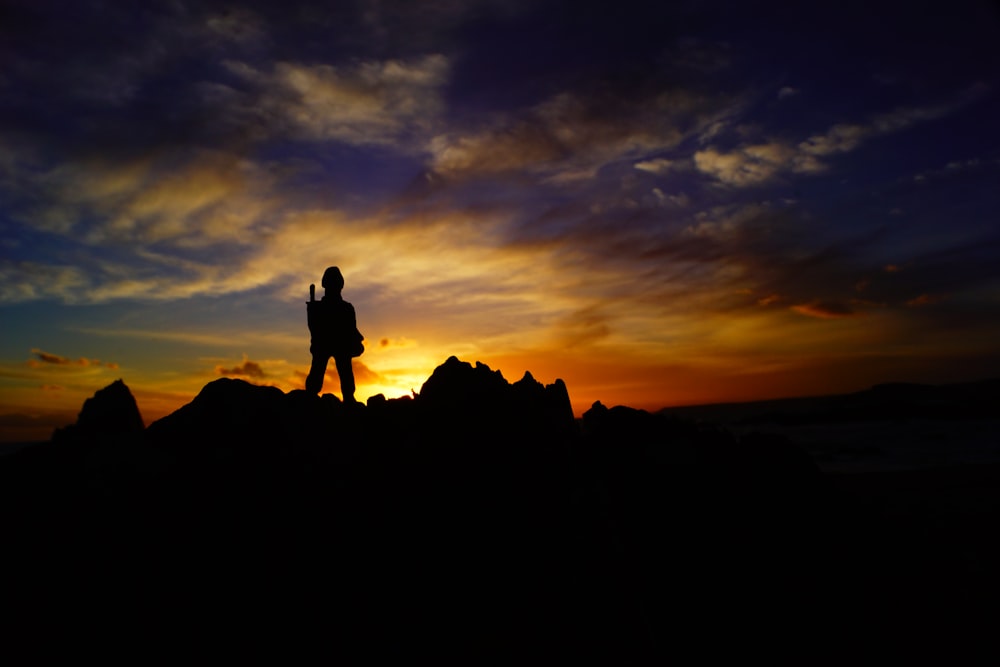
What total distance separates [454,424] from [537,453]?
1372 millimetres

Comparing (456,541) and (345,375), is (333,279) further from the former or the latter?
(456,541)

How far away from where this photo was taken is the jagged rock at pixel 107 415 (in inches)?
351

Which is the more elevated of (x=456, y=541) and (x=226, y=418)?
(x=226, y=418)

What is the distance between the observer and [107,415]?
363 inches

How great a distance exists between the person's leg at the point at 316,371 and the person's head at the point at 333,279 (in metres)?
1.50

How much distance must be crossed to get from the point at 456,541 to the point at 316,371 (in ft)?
20.4

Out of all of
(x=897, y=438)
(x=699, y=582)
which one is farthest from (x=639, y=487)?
(x=897, y=438)

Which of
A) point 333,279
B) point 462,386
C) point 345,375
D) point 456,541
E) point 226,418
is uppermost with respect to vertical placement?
point 333,279

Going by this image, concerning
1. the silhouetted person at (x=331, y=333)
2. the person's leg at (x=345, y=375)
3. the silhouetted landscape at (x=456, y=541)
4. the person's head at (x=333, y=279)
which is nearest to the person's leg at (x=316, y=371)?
the silhouetted person at (x=331, y=333)

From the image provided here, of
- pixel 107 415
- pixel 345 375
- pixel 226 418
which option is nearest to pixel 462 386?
pixel 226 418

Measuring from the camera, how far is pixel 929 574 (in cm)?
797

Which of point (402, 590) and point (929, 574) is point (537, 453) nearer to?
point (402, 590)

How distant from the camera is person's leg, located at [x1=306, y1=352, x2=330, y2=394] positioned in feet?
40.4

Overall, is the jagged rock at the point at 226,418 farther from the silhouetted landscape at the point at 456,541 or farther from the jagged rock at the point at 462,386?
the jagged rock at the point at 462,386
